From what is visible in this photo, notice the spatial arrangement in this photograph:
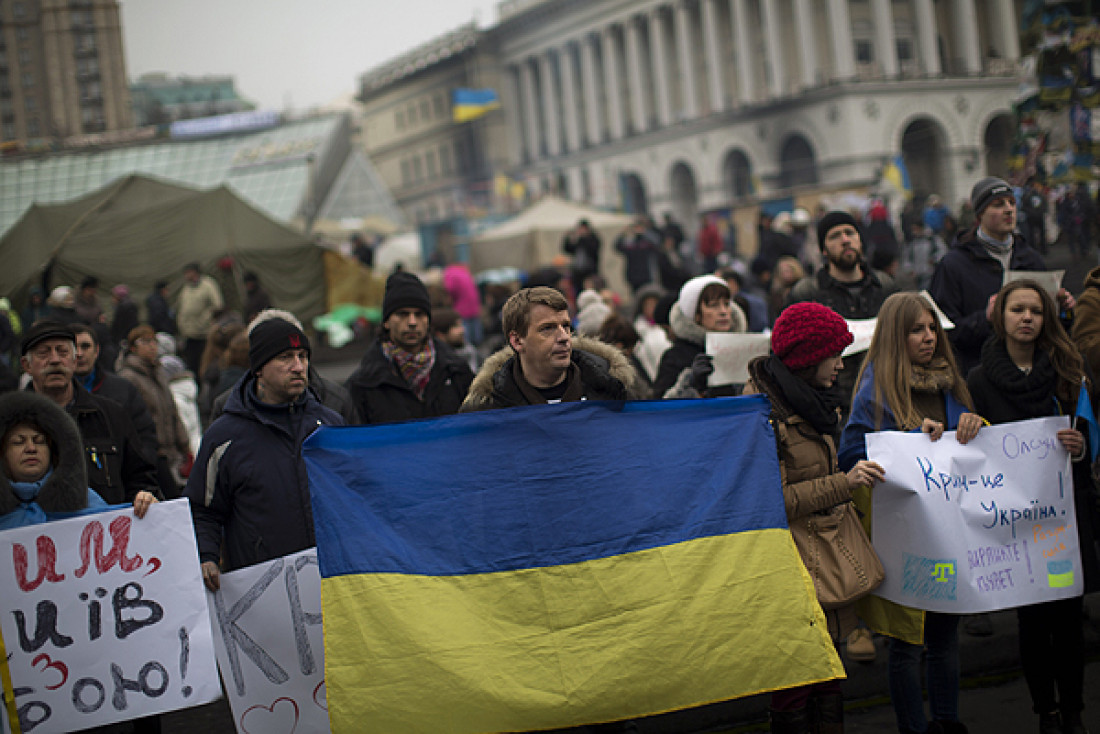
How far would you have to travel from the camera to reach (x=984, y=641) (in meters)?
5.34

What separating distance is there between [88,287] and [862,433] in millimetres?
12046

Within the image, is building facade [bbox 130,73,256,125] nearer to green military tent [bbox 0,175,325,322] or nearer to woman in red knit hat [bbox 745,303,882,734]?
green military tent [bbox 0,175,325,322]

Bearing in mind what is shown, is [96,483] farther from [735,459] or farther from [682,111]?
[682,111]

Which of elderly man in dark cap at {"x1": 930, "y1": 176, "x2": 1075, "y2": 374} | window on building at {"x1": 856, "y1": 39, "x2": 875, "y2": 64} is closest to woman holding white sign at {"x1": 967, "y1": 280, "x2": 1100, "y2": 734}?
elderly man in dark cap at {"x1": 930, "y1": 176, "x2": 1075, "y2": 374}

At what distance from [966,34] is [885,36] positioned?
9.90 meters

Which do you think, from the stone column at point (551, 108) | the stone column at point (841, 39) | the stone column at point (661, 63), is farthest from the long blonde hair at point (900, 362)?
the stone column at point (551, 108)

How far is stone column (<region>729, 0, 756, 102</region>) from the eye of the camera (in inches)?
2518

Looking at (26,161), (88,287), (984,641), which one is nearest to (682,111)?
(26,161)

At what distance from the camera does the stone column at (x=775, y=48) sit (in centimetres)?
6078

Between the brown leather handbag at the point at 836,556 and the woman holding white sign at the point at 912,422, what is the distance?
0.22 m

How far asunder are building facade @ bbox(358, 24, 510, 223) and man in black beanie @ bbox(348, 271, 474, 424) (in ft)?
250

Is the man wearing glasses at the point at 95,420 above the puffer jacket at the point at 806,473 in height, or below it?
above

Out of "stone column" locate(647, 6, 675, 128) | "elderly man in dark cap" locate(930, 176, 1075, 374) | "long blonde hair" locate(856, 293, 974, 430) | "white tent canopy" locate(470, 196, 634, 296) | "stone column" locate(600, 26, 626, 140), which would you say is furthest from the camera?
"stone column" locate(600, 26, 626, 140)

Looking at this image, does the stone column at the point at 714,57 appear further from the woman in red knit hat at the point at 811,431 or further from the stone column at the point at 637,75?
the woman in red knit hat at the point at 811,431
